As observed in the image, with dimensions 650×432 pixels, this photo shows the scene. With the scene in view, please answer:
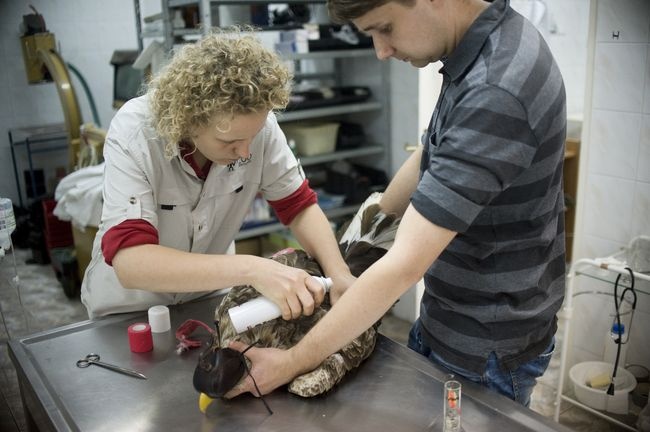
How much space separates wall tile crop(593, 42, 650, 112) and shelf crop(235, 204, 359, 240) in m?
1.61

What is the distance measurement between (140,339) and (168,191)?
33 centimetres

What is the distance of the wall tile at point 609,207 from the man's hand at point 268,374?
1820 mm

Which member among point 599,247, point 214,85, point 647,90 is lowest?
point 599,247

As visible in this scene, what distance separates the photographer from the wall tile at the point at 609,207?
2.45 m

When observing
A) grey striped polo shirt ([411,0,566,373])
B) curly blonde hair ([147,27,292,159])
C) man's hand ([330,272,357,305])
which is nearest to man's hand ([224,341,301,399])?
man's hand ([330,272,357,305])

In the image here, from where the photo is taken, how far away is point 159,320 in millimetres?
1442

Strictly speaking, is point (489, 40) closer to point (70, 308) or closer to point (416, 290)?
point (416, 290)

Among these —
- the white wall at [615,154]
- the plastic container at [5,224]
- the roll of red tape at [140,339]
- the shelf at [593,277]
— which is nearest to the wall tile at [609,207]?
the white wall at [615,154]

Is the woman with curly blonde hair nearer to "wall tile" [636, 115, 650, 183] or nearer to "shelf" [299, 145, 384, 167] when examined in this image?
"wall tile" [636, 115, 650, 183]

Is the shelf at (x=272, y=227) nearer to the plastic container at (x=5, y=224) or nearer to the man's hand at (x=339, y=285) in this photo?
the plastic container at (x=5, y=224)

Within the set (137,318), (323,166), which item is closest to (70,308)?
(323,166)

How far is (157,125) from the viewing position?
1.29 metres

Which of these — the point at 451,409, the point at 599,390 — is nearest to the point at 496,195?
the point at 451,409

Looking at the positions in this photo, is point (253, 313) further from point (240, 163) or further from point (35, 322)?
point (35, 322)
